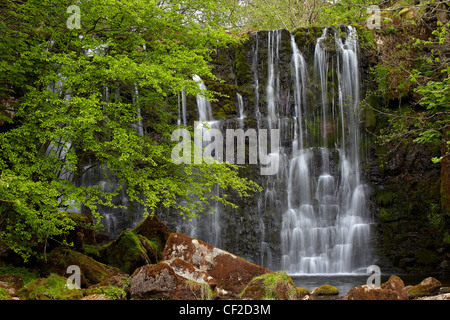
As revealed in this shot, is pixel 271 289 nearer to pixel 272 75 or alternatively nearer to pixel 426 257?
pixel 426 257

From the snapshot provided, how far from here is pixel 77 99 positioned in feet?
27.9

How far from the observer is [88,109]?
8.56 metres

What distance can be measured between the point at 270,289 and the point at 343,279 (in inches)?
274

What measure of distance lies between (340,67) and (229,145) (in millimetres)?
6068

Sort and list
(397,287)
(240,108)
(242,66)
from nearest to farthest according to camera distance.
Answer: (397,287) < (240,108) < (242,66)

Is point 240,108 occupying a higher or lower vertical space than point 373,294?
higher

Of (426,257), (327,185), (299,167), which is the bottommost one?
(426,257)

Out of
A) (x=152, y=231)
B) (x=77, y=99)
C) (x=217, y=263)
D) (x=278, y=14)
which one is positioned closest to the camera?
(x=77, y=99)

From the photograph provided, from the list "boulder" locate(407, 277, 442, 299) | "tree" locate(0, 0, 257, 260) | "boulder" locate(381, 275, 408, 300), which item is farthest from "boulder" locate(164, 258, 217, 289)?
"boulder" locate(407, 277, 442, 299)

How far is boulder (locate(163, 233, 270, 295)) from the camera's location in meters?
9.00

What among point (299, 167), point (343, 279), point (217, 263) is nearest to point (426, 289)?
point (217, 263)

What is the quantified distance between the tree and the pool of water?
4.77 meters

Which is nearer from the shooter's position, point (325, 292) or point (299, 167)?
point (325, 292)

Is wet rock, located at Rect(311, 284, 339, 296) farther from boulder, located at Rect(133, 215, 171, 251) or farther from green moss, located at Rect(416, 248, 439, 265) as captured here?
green moss, located at Rect(416, 248, 439, 265)
